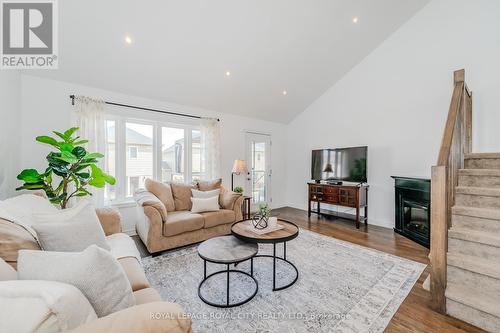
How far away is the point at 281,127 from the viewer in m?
6.00

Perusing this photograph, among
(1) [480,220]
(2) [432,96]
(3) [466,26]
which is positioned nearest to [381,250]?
(1) [480,220]

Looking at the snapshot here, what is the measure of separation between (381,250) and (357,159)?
6.00 feet

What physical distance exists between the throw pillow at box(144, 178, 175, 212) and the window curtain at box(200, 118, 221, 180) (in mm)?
1161

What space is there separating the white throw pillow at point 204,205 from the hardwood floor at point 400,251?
1.85 metres

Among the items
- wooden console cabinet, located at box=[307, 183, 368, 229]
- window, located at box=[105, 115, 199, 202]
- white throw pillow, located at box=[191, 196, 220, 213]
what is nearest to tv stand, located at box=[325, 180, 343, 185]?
wooden console cabinet, located at box=[307, 183, 368, 229]

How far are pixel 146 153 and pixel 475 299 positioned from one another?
14.6 ft

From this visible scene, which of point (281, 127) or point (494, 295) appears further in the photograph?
point (281, 127)

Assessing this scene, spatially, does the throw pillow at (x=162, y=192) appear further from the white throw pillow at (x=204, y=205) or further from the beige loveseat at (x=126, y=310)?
the beige loveseat at (x=126, y=310)

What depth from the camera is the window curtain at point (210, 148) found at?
4.51 m

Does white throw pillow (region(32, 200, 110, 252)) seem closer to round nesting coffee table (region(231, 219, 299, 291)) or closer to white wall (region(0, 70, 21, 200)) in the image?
round nesting coffee table (region(231, 219, 299, 291))

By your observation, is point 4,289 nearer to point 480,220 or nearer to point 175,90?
point 480,220

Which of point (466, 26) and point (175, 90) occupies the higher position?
point (466, 26)

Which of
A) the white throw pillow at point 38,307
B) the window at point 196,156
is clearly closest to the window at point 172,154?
the window at point 196,156

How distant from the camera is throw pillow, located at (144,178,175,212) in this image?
3.40 meters
